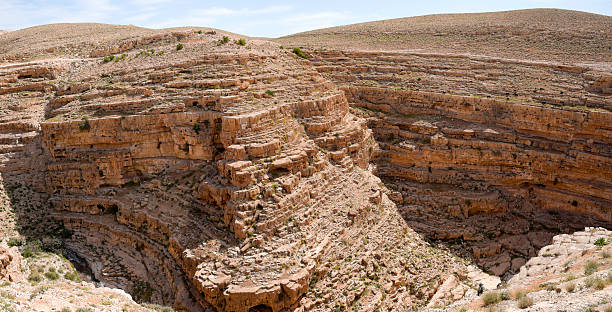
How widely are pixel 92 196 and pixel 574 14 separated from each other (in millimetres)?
42781

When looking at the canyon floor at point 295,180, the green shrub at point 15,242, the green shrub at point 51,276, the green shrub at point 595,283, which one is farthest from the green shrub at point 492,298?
the green shrub at point 15,242

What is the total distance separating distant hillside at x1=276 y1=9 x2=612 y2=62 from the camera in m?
31.9

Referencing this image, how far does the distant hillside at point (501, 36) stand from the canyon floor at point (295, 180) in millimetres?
1396

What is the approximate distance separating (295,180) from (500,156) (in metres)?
12.3

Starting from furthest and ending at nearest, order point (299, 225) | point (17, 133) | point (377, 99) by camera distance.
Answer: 1. point (377, 99)
2. point (17, 133)
3. point (299, 225)

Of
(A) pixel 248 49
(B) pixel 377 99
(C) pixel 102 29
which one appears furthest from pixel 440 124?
(C) pixel 102 29

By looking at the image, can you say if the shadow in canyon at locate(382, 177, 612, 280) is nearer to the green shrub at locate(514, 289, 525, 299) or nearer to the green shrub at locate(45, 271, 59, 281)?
the green shrub at locate(514, 289, 525, 299)

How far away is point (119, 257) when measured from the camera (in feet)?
64.5

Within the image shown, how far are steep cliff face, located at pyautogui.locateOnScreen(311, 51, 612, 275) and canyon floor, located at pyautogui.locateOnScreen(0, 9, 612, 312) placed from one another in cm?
11

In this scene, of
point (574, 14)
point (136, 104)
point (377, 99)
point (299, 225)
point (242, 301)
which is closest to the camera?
point (242, 301)

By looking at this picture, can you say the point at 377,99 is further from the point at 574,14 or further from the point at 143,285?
the point at 574,14

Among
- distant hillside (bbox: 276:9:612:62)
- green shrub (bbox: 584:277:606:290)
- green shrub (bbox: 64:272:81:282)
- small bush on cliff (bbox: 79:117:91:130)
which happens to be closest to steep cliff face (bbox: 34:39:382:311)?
small bush on cliff (bbox: 79:117:91:130)

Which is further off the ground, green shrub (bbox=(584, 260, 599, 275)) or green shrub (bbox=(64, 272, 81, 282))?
green shrub (bbox=(584, 260, 599, 275))

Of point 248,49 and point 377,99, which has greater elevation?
point 248,49
